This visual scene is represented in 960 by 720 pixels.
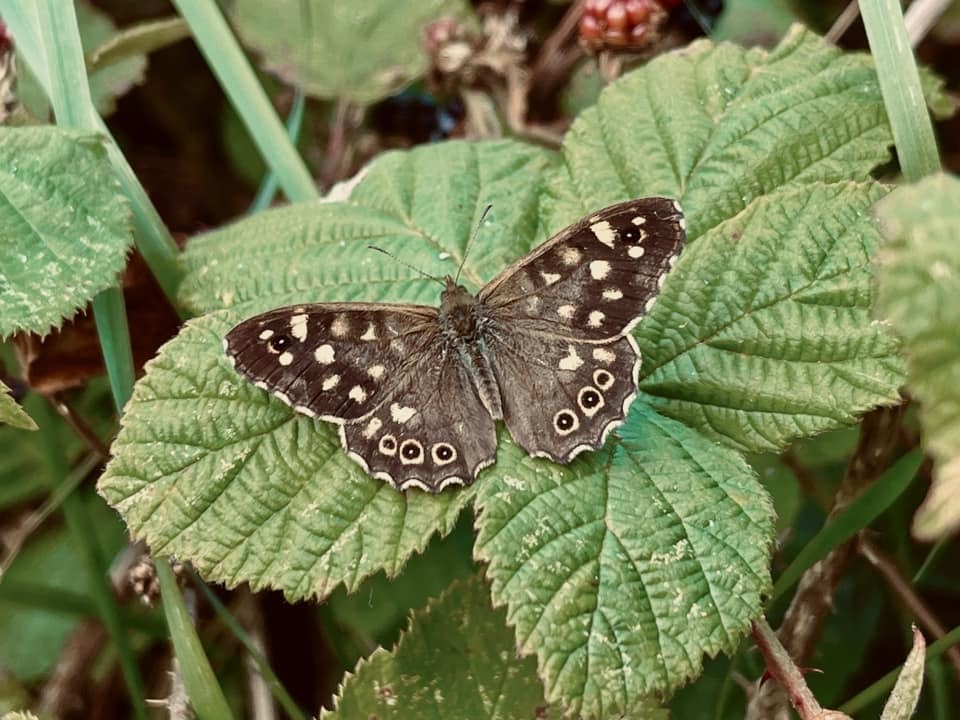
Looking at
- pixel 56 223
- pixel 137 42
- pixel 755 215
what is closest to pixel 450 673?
pixel 755 215

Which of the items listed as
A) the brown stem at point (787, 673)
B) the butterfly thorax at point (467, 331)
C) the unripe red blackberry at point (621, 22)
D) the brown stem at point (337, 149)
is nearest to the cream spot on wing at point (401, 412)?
the butterfly thorax at point (467, 331)

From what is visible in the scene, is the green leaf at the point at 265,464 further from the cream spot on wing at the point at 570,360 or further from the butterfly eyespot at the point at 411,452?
the cream spot on wing at the point at 570,360

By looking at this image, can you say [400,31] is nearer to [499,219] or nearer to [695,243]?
[499,219]

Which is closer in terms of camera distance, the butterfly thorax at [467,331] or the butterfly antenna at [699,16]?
the butterfly thorax at [467,331]

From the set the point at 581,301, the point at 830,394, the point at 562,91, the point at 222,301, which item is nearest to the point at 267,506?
the point at 222,301

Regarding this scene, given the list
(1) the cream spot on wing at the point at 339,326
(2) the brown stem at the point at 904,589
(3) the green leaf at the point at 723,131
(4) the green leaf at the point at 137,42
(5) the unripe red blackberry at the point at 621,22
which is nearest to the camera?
(1) the cream spot on wing at the point at 339,326

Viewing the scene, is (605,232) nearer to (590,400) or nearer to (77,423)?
(590,400)
